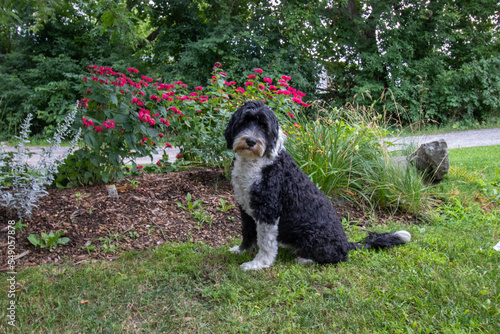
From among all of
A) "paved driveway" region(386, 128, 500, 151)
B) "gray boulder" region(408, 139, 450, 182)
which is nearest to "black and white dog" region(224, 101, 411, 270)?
"gray boulder" region(408, 139, 450, 182)

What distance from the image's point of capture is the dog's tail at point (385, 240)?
3.44 metres

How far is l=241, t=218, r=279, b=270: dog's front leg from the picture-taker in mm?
3123

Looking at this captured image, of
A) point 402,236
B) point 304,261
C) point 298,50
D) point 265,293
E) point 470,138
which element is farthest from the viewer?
point 298,50

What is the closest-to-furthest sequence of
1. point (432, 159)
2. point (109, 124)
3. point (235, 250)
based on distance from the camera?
1. point (235, 250)
2. point (109, 124)
3. point (432, 159)

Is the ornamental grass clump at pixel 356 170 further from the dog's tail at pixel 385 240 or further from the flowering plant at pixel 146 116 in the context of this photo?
A: the dog's tail at pixel 385 240

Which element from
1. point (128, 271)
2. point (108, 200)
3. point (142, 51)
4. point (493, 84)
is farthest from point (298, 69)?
point (128, 271)

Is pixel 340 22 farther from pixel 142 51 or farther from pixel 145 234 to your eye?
pixel 145 234

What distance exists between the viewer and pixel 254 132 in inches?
116

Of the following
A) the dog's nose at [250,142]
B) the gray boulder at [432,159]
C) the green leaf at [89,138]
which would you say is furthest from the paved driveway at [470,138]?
the green leaf at [89,138]

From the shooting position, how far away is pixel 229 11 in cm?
1275

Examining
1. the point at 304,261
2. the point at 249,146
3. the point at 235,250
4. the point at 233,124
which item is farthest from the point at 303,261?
the point at 233,124

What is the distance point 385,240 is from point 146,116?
2932 mm

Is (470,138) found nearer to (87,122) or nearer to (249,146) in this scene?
(249,146)

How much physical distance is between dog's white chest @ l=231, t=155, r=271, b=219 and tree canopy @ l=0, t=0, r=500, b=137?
9288mm
